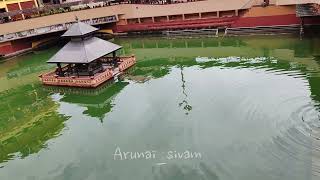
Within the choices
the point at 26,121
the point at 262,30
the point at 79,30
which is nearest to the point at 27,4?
the point at 79,30

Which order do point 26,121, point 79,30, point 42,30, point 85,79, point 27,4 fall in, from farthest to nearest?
1. point 27,4
2. point 42,30
3. point 79,30
4. point 85,79
5. point 26,121

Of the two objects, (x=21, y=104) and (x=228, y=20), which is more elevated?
(x=228, y=20)

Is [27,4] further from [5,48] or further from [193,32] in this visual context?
[193,32]

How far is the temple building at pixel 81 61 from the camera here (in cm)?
2617

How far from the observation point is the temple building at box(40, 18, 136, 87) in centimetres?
2617

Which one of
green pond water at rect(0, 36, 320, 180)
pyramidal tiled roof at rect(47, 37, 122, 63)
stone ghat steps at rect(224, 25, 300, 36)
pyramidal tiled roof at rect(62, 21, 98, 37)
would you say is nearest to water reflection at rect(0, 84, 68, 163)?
green pond water at rect(0, 36, 320, 180)

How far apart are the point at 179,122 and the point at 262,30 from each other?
21.1m

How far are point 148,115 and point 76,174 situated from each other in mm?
6131

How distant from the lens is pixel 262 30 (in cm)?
Answer: 3691

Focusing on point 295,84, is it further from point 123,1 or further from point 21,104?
point 123,1

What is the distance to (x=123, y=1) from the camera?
149ft

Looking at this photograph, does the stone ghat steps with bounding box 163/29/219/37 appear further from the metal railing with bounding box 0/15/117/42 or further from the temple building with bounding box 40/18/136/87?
the temple building with bounding box 40/18/136/87

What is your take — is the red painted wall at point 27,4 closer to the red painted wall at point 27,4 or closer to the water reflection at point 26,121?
the red painted wall at point 27,4

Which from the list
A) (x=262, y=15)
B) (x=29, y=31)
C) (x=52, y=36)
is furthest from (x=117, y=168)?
(x=52, y=36)
